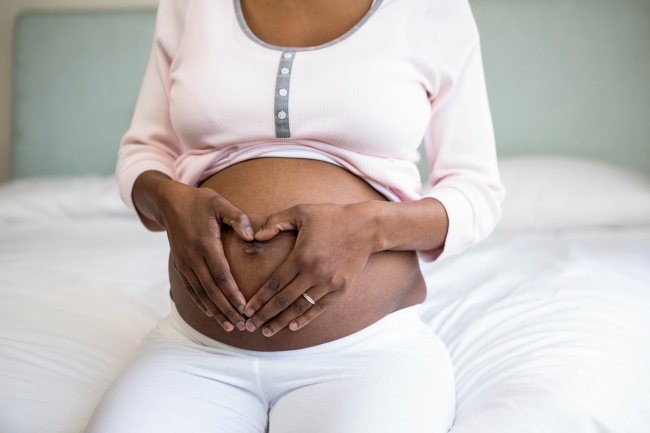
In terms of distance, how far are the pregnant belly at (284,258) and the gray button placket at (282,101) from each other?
0.04 meters

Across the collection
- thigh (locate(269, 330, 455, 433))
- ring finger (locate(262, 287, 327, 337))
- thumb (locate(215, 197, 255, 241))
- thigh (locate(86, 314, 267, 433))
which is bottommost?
thigh (locate(86, 314, 267, 433))

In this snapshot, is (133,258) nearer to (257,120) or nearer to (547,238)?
(257,120)

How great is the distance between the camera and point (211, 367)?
94cm

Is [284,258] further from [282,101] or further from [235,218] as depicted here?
[282,101]

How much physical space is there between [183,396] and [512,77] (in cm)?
193

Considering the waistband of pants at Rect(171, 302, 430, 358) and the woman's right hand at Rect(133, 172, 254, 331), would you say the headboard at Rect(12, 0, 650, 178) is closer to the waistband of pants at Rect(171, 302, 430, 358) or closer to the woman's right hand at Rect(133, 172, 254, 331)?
the waistband of pants at Rect(171, 302, 430, 358)

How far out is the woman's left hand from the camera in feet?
2.97

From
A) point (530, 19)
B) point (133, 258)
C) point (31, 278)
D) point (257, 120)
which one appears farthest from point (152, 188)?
point (530, 19)

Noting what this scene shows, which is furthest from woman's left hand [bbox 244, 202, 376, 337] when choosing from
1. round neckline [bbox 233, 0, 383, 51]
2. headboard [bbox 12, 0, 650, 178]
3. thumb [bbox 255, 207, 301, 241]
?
headboard [bbox 12, 0, 650, 178]

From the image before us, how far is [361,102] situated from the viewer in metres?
1.03

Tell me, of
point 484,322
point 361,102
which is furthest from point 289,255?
point 484,322

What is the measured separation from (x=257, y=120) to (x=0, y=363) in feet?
1.80

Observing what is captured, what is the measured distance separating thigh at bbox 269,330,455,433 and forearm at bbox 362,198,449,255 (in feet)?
0.46

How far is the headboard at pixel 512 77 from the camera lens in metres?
2.40
